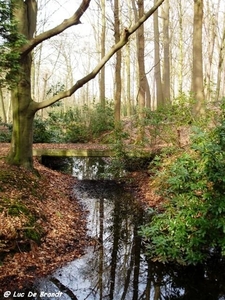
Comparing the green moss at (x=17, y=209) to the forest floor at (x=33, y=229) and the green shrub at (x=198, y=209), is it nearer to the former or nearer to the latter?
the forest floor at (x=33, y=229)

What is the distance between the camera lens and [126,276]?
429 cm

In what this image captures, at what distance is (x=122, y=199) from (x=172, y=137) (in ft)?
6.92

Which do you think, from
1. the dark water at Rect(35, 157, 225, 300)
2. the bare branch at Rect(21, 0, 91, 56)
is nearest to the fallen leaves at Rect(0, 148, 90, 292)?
the dark water at Rect(35, 157, 225, 300)

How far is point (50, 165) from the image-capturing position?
1140 centimetres

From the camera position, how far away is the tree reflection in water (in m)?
3.88

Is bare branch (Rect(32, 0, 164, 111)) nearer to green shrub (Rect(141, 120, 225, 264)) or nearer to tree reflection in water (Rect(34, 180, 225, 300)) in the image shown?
green shrub (Rect(141, 120, 225, 264))

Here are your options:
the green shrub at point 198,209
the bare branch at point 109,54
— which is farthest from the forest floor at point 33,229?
the bare branch at point 109,54

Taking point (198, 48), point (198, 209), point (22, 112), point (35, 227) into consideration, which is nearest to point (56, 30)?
point (22, 112)

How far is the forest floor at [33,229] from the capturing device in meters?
4.19

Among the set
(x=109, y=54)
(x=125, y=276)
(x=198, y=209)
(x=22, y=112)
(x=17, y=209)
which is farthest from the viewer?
(x=22, y=112)

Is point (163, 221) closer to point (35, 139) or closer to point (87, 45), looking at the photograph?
point (35, 139)

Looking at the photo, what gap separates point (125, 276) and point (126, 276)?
0.01 meters

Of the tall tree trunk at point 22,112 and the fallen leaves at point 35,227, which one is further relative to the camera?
the tall tree trunk at point 22,112

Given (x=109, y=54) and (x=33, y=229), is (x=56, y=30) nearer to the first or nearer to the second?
(x=109, y=54)
